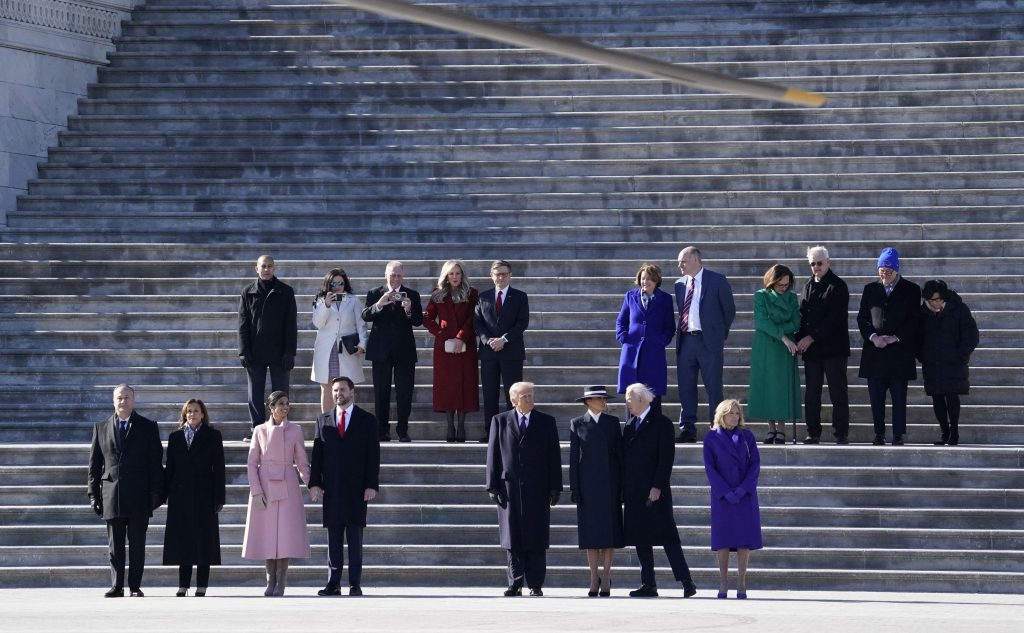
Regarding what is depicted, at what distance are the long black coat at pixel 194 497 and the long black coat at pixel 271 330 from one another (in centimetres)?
199

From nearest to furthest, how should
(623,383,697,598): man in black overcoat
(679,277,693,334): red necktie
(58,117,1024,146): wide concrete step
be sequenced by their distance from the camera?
(623,383,697,598): man in black overcoat, (679,277,693,334): red necktie, (58,117,1024,146): wide concrete step

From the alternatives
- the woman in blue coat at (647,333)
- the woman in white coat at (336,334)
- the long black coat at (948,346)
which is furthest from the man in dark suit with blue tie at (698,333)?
the woman in white coat at (336,334)

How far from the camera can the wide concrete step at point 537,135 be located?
64.4ft

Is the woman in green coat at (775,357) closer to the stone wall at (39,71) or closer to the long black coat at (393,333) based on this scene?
the long black coat at (393,333)

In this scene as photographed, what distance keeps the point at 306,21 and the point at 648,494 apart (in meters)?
10.3

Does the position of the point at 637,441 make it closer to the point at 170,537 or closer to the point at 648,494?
the point at 648,494

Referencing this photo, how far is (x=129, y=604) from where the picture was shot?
43.3 feet

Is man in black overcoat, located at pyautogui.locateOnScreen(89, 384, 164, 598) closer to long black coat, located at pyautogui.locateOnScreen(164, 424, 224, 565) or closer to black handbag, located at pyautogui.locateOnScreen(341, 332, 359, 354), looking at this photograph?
long black coat, located at pyautogui.locateOnScreen(164, 424, 224, 565)

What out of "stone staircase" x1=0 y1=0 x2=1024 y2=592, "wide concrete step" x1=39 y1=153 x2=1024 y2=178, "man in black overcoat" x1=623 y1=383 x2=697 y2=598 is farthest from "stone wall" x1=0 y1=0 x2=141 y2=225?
"man in black overcoat" x1=623 y1=383 x2=697 y2=598

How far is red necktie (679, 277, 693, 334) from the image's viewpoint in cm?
1597

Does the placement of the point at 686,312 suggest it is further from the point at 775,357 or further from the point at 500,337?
the point at 500,337

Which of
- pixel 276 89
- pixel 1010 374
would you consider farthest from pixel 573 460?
pixel 276 89

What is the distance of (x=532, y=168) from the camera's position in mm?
19969

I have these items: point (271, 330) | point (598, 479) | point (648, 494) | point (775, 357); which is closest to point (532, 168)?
point (271, 330)
